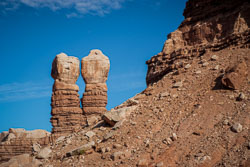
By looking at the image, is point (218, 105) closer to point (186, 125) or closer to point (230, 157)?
point (186, 125)

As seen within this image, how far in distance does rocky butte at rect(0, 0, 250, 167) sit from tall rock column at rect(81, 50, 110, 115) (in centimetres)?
1345

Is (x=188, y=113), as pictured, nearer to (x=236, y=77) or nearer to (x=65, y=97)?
(x=236, y=77)

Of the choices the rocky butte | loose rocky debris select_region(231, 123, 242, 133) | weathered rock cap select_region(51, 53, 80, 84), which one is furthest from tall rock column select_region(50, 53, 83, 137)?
loose rocky debris select_region(231, 123, 242, 133)

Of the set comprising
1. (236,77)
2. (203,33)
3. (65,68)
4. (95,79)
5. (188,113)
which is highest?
(65,68)

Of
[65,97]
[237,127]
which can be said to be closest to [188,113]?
[237,127]

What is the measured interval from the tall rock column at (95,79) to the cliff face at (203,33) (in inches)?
497

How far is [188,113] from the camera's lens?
362 inches

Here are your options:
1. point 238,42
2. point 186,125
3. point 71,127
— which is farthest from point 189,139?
point 71,127

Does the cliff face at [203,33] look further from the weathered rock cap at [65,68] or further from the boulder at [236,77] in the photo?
the weathered rock cap at [65,68]

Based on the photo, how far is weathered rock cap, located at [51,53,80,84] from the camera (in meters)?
27.0

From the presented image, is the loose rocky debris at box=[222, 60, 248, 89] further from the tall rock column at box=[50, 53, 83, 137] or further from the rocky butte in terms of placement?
the tall rock column at box=[50, 53, 83, 137]

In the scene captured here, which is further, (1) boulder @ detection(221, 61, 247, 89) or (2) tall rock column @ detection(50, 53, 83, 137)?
(2) tall rock column @ detection(50, 53, 83, 137)

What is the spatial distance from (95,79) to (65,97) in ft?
11.6

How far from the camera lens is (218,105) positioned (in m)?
8.83
